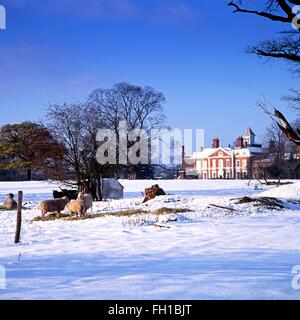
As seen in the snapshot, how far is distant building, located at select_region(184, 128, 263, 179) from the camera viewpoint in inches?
3609

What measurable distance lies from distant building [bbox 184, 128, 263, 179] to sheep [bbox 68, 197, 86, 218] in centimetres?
7151

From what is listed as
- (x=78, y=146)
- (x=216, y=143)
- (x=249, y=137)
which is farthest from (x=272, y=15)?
(x=249, y=137)

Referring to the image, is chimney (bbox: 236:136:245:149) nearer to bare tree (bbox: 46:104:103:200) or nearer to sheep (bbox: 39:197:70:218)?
bare tree (bbox: 46:104:103:200)

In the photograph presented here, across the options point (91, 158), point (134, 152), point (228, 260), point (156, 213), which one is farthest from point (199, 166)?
point (228, 260)

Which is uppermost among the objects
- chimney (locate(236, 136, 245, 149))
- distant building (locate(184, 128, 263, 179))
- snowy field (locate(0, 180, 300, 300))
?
chimney (locate(236, 136, 245, 149))

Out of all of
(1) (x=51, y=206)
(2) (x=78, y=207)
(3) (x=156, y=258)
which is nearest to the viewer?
(3) (x=156, y=258)

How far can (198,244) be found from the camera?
32.6 feet

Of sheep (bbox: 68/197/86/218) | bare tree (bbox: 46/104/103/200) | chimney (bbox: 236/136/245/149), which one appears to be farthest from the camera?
chimney (bbox: 236/136/245/149)

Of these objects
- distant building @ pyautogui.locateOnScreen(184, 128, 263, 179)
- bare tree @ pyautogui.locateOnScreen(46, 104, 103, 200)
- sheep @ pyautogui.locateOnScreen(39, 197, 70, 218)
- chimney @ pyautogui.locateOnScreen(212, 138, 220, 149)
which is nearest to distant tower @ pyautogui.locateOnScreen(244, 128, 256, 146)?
distant building @ pyautogui.locateOnScreen(184, 128, 263, 179)

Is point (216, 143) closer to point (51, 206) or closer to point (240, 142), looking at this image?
point (240, 142)

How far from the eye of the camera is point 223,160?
95.9 m

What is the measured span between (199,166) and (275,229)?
90.4m

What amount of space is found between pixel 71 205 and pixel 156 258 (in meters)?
9.72
